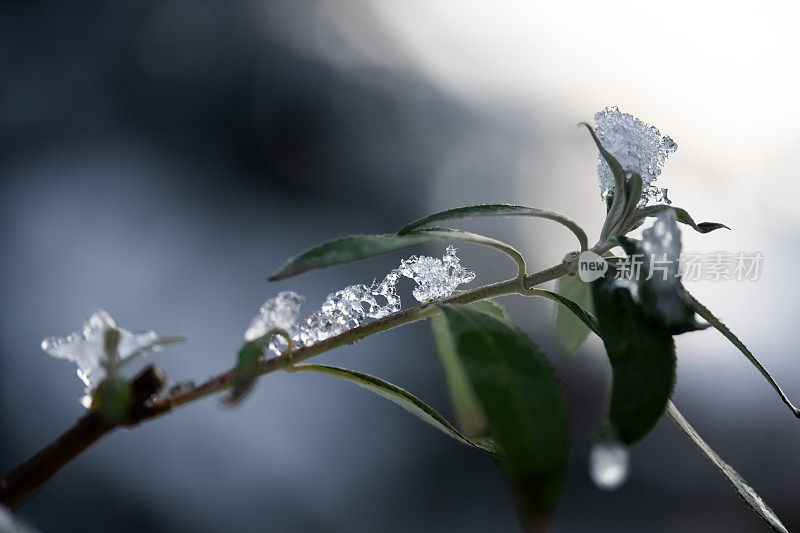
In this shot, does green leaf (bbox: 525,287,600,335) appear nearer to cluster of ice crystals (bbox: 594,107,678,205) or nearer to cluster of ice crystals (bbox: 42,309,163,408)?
cluster of ice crystals (bbox: 594,107,678,205)

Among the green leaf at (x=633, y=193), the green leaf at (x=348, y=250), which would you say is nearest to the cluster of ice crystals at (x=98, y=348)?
the green leaf at (x=348, y=250)

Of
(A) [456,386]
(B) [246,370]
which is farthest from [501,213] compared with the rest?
(B) [246,370]

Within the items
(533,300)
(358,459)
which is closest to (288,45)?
(533,300)

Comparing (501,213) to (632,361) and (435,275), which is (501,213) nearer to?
(435,275)

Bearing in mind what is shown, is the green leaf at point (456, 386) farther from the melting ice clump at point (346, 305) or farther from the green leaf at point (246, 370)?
the green leaf at point (246, 370)

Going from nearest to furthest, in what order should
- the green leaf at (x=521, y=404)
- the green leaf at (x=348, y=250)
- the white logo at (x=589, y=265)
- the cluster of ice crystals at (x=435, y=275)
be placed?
the green leaf at (x=521, y=404)
the green leaf at (x=348, y=250)
the white logo at (x=589, y=265)
the cluster of ice crystals at (x=435, y=275)

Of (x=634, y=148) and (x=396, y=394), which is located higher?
(x=634, y=148)

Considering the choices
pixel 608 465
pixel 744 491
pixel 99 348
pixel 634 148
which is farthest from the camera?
pixel 634 148
